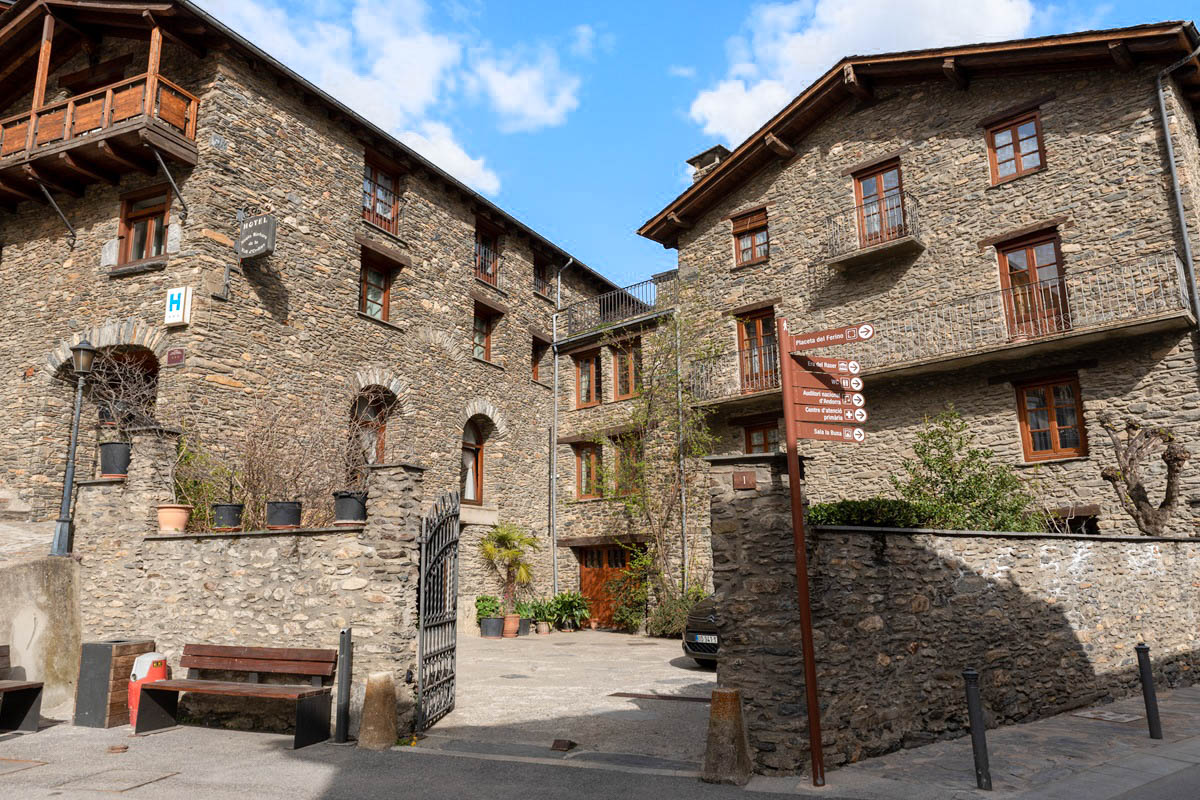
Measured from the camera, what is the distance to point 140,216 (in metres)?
13.1

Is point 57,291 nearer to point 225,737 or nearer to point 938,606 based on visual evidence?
point 225,737

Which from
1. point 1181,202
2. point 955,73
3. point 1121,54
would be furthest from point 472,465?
point 1121,54

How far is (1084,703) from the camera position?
8336 millimetres

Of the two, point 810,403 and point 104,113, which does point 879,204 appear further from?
point 104,113

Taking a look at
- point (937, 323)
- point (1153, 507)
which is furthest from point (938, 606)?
point (937, 323)

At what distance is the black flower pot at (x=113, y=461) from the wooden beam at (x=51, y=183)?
6612 mm

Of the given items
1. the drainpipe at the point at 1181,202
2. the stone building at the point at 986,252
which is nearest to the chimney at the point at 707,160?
the stone building at the point at 986,252

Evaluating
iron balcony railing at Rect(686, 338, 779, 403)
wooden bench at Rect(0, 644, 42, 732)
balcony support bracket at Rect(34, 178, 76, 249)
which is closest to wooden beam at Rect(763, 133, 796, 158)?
iron balcony railing at Rect(686, 338, 779, 403)

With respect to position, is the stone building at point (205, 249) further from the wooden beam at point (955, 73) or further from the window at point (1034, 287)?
the window at point (1034, 287)

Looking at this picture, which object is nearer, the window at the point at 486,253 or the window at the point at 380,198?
the window at the point at 380,198

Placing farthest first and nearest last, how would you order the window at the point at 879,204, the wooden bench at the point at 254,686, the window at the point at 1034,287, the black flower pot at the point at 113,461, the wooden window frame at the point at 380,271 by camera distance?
the wooden window frame at the point at 380,271 → the window at the point at 879,204 → the window at the point at 1034,287 → the black flower pot at the point at 113,461 → the wooden bench at the point at 254,686

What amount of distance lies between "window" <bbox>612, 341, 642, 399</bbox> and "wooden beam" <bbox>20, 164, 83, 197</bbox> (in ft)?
36.6

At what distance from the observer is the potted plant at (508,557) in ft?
56.7

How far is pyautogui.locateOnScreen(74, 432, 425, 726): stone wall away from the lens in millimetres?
7082
